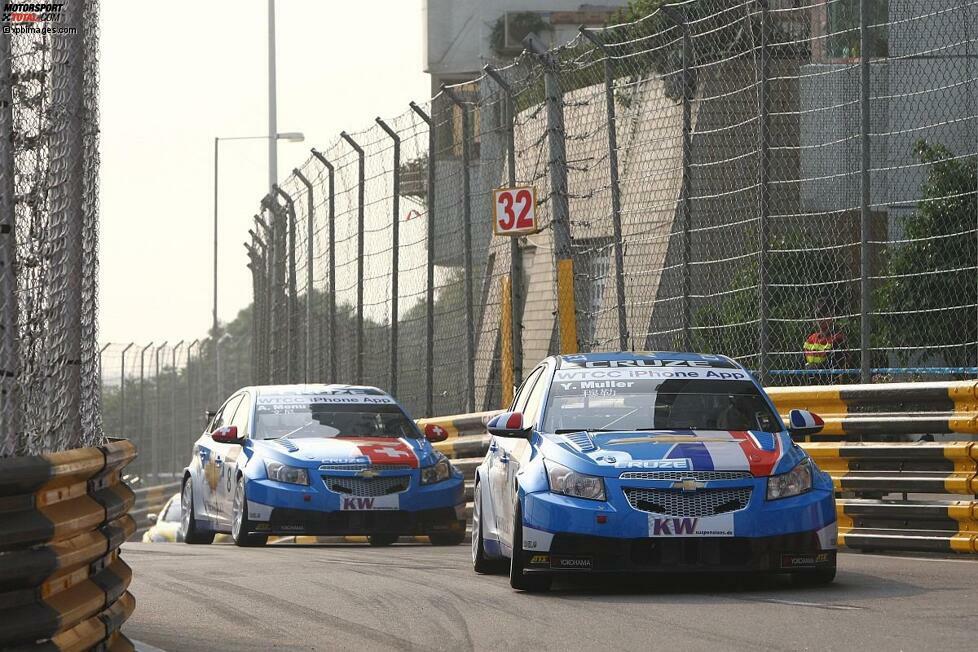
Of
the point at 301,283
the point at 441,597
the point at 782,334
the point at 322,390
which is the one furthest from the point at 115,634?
the point at 301,283

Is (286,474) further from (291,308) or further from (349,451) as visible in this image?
(291,308)

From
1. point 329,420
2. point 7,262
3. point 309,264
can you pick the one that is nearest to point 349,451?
point 329,420

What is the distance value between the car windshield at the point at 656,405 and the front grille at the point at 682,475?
818 millimetres

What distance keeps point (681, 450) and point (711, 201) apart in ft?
16.8

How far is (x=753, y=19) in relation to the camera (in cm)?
1480

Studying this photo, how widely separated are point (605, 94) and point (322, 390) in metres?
3.62

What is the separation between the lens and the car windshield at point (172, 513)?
74.7 feet

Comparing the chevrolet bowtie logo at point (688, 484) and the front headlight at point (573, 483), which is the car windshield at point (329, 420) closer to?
the front headlight at point (573, 483)

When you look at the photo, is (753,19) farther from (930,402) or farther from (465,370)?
(465,370)

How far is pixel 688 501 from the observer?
9.73m

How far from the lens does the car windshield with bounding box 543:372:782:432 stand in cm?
1070

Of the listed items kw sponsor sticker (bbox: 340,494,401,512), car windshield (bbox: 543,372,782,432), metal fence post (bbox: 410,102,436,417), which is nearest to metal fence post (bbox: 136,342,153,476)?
metal fence post (bbox: 410,102,436,417)

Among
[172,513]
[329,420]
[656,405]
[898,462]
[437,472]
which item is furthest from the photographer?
[172,513]

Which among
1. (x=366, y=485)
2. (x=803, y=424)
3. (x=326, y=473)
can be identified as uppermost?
(x=803, y=424)
